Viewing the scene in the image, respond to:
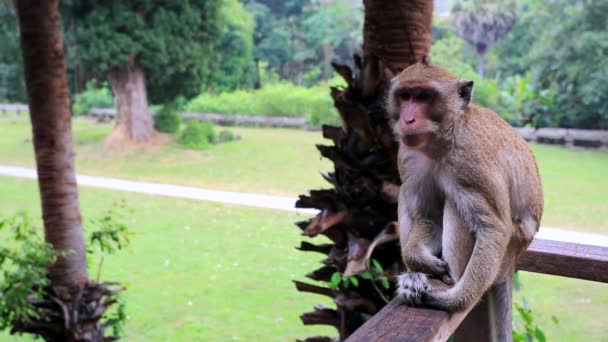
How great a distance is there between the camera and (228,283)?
727cm

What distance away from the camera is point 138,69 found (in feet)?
51.5

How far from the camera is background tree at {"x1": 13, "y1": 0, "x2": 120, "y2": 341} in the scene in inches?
157

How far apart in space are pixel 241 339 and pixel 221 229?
3.94m

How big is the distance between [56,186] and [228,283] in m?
3.47

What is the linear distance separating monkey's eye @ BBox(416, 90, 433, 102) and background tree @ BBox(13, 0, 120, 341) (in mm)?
2854

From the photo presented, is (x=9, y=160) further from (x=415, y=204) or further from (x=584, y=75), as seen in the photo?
(x=415, y=204)

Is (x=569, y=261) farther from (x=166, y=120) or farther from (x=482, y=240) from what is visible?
(x=166, y=120)

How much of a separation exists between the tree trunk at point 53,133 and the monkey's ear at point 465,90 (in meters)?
2.91

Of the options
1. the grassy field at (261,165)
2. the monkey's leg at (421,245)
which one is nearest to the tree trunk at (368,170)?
the monkey's leg at (421,245)

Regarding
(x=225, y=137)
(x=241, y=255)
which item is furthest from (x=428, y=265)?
(x=225, y=137)

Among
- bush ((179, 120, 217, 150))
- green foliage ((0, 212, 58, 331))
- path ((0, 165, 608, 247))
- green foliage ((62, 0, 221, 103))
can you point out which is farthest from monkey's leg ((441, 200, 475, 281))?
bush ((179, 120, 217, 150))

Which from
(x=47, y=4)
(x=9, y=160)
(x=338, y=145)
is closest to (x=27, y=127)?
(x=9, y=160)

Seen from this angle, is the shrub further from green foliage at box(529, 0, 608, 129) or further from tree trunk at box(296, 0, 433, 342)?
tree trunk at box(296, 0, 433, 342)

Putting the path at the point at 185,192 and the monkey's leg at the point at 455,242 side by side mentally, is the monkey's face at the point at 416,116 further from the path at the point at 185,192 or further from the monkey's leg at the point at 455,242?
Result: the path at the point at 185,192
